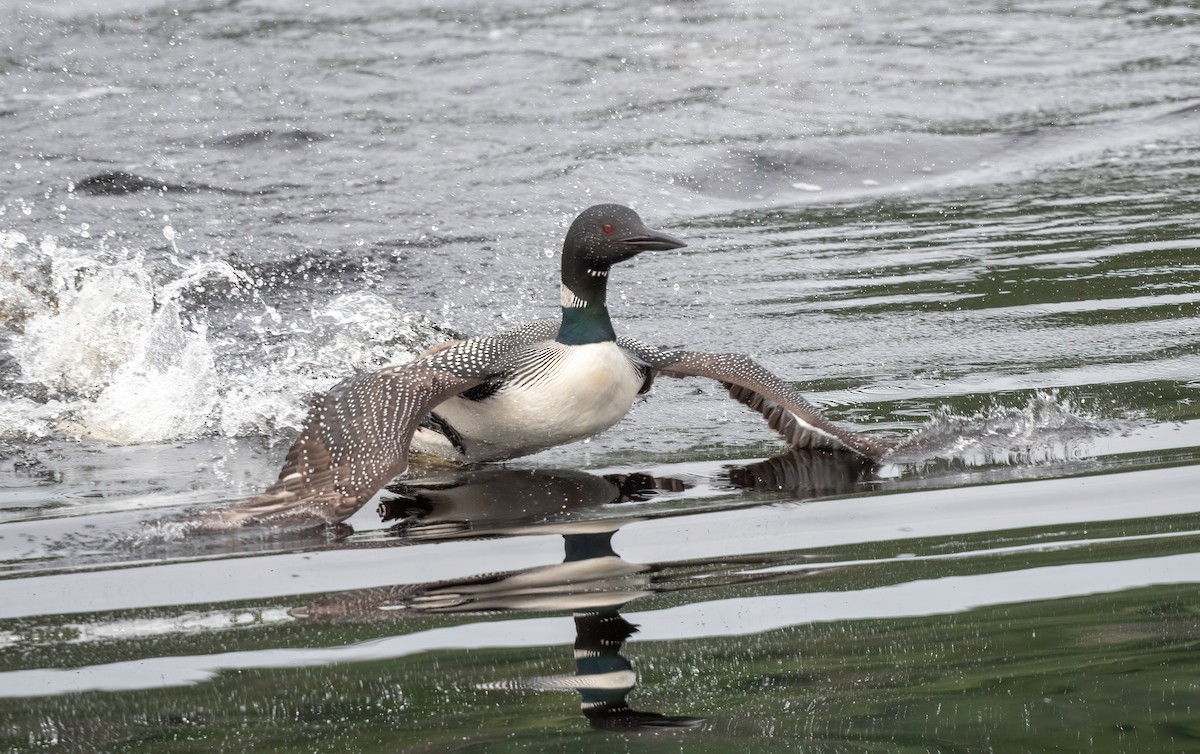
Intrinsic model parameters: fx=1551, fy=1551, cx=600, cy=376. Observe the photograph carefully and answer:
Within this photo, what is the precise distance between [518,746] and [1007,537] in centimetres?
202

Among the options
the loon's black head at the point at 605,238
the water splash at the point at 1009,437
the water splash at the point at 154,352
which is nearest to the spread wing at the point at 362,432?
the loon's black head at the point at 605,238

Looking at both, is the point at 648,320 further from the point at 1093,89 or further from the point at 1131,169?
the point at 1093,89

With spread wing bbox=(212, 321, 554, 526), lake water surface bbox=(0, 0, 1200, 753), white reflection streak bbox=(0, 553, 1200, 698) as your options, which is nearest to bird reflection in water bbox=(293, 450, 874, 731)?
lake water surface bbox=(0, 0, 1200, 753)

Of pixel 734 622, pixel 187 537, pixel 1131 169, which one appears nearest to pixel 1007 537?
pixel 734 622

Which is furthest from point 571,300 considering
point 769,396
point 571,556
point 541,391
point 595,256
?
point 571,556

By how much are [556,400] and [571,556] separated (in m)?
1.17

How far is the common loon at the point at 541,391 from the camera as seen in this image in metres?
5.54

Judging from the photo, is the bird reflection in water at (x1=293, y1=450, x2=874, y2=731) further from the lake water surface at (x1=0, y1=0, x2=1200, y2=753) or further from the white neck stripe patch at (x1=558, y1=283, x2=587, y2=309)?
the white neck stripe patch at (x1=558, y1=283, x2=587, y2=309)

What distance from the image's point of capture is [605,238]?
596 centimetres

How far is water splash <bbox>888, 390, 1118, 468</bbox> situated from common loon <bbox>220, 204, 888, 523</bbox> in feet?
0.60

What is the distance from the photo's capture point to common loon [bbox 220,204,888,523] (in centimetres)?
554

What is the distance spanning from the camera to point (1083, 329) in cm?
748

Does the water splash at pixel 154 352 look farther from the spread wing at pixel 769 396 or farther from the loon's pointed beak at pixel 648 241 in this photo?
the loon's pointed beak at pixel 648 241

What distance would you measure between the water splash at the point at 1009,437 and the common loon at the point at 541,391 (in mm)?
183
